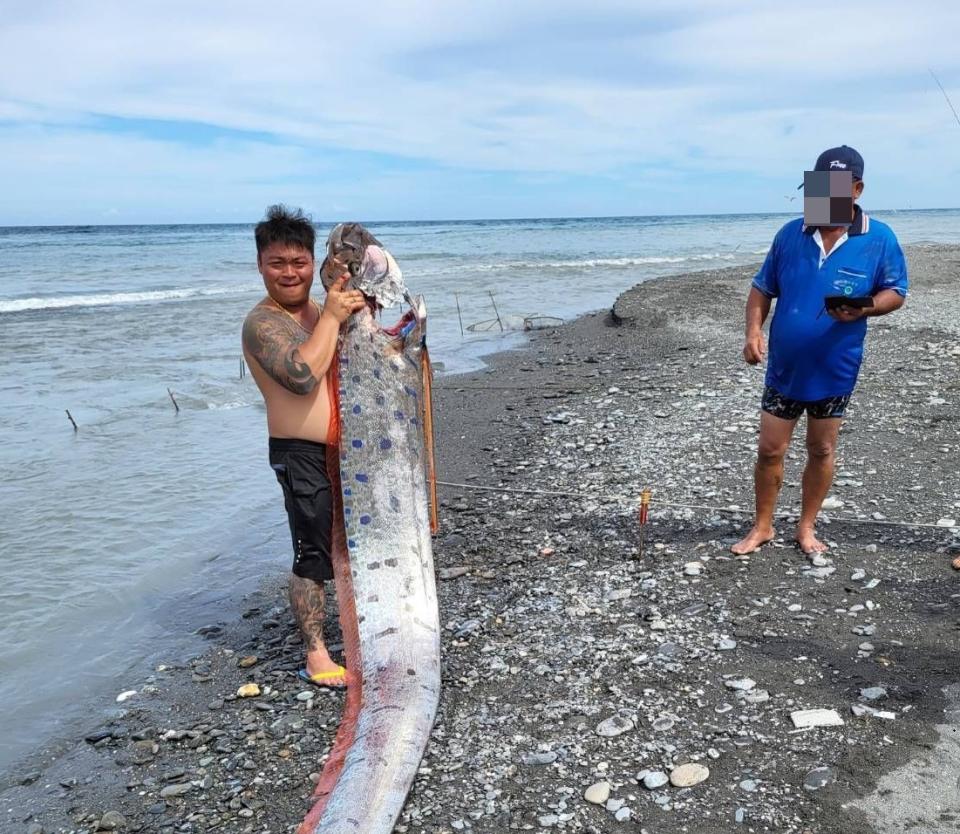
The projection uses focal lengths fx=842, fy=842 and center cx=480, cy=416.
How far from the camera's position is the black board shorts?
3.90m


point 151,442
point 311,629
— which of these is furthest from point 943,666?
point 151,442

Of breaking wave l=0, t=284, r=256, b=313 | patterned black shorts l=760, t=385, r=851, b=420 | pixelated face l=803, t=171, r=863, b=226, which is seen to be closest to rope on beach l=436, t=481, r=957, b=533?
patterned black shorts l=760, t=385, r=851, b=420

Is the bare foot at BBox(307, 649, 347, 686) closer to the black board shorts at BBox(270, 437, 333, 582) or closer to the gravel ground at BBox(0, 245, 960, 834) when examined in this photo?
the gravel ground at BBox(0, 245, 960, 834)

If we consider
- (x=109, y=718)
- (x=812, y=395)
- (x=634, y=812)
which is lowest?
(x=109, y=718)

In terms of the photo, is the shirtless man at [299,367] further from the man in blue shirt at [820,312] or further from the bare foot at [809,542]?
the bare foot at [809,542]

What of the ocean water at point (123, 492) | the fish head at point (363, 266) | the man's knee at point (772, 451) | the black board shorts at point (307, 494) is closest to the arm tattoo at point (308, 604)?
the black board shorts at point (307, 494)

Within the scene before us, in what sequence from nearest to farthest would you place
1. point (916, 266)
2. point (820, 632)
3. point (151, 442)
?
point (820, 632) → point (151, 442) → point (916, 266)

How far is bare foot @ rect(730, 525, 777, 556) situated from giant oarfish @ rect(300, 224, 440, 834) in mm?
2063

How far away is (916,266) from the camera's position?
20969 mm

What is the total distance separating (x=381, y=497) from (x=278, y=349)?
0.82 meters

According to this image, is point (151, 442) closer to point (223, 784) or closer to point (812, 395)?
point (223, 784)

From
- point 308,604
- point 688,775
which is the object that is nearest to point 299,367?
point 308,604

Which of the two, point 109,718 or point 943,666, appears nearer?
Result: point 943,666

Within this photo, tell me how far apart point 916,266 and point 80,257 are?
37.9 meters
